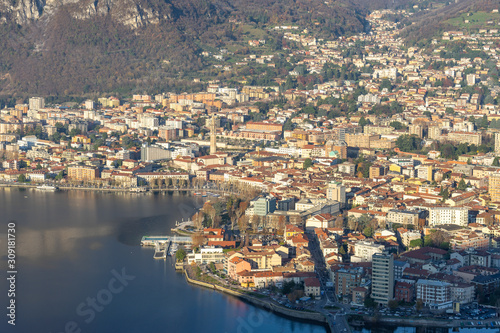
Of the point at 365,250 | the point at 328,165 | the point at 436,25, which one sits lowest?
the point at 365,250

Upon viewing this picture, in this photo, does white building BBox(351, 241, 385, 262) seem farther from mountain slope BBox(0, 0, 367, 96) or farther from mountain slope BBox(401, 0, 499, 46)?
mountain slope BBox(401, 0, 499, 46)

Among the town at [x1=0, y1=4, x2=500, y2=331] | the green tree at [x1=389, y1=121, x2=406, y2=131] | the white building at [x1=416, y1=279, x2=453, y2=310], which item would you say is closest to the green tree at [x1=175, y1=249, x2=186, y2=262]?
the town at [x1=0, y1=4, x2=500, y2=331]

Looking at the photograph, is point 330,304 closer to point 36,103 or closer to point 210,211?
point 210,211

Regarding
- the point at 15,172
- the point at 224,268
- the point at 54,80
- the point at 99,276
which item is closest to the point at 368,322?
the point at 224,268

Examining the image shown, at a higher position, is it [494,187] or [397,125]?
[397,125]

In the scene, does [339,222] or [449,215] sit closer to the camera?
[339,222]

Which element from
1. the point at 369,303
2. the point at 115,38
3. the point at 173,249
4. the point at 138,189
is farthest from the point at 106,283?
the point at 115,38

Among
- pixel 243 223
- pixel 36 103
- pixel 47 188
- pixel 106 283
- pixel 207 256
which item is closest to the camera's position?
pixel 106 283
